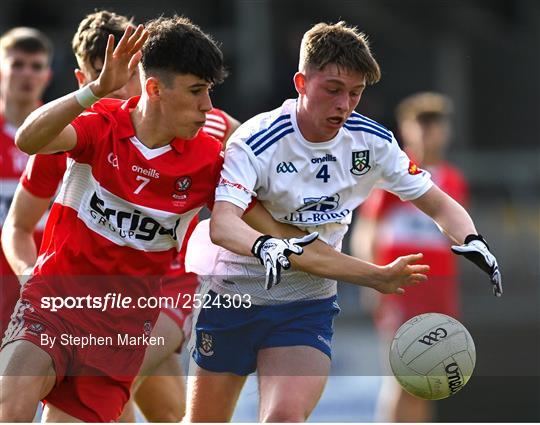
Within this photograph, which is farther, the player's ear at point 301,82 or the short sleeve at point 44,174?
the short sleeve at point 44,174

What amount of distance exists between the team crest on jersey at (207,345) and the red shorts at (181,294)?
67 centimetres

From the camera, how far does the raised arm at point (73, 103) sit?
5.08 m

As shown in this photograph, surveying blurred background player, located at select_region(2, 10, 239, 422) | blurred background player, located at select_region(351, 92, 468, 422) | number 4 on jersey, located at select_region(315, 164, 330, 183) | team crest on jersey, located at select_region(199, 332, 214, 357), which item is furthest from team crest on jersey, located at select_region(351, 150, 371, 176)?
blurred background player, located at select_region(351, 92, 468, 422)

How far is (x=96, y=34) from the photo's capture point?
6.16 m

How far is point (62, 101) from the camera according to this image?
511 cm

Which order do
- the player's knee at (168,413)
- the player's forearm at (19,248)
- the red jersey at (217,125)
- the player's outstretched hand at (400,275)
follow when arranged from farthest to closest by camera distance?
1. the player's knee at (168,413)
2. the red jersey at (217,125)
3. the player's forearm at (19,248)
4. the player's outstretched hand at (400,275)

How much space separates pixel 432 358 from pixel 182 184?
138 centimetres

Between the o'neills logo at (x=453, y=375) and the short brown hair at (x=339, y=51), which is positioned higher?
the short brown hair at (x=339, y=51)

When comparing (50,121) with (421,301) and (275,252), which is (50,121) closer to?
(275,252)

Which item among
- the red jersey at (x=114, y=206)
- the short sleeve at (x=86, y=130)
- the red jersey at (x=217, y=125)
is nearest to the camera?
the short sleeve at (x=86, y=130)

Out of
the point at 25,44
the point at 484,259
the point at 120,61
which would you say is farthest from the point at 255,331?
the point at 25,44

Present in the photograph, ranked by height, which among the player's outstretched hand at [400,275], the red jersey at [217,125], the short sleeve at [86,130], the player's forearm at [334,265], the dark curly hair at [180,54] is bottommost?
the player's outstretched hand at [400,275]

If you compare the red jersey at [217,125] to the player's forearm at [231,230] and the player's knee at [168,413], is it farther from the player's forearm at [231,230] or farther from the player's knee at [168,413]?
the player's knee at [168,413]

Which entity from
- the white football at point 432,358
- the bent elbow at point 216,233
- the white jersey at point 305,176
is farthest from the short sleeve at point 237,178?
the white football at point 432,358
